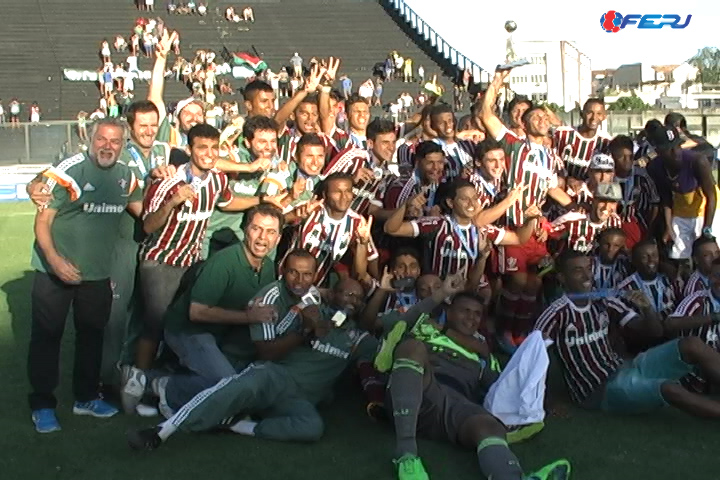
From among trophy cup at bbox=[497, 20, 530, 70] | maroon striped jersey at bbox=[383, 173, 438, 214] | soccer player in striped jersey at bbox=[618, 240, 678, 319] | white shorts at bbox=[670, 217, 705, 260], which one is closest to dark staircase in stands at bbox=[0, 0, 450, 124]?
trophy cup at bbox=[497, 20, 530, 70]

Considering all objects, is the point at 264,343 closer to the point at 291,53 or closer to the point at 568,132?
the point at 568,132

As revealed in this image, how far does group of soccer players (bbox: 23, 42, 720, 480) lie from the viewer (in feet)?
16.8

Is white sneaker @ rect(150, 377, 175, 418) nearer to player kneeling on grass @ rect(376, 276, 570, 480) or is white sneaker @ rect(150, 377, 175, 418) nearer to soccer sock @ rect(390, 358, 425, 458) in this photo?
player kneeling on grass @ rect(376, 276, 570, 480)

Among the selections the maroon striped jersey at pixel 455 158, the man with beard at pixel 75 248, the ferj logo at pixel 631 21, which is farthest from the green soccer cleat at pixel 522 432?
the ferj logo at pixel 631 21

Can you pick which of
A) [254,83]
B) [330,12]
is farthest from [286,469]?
[330,12]

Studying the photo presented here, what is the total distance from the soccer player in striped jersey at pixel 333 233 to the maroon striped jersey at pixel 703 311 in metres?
1.98

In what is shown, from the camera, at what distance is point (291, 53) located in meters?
37.3

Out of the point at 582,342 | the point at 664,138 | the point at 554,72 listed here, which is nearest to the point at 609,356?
the point at 582,342

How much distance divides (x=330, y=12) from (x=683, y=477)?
127 ft

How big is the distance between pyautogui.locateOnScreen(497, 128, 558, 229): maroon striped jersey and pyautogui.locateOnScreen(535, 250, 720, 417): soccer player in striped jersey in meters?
1.29

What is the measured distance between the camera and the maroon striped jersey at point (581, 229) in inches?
277

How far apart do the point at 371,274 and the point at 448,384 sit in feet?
4.87

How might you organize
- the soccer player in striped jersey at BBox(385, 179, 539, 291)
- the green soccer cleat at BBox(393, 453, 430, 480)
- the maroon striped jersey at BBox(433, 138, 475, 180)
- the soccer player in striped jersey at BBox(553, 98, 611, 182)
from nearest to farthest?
1. the green soccer cleat at BBox(393, 453, 430, 480)
2. the soccer player in striped jersey at BBox(385, 179, 539, 291)
3. the maroon striped jersey at BBox(433, 138, 475, 180)
4. the soccer player in striped jersey at BBox(553, 98, 611, 182)

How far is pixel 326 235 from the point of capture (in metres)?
6.27
